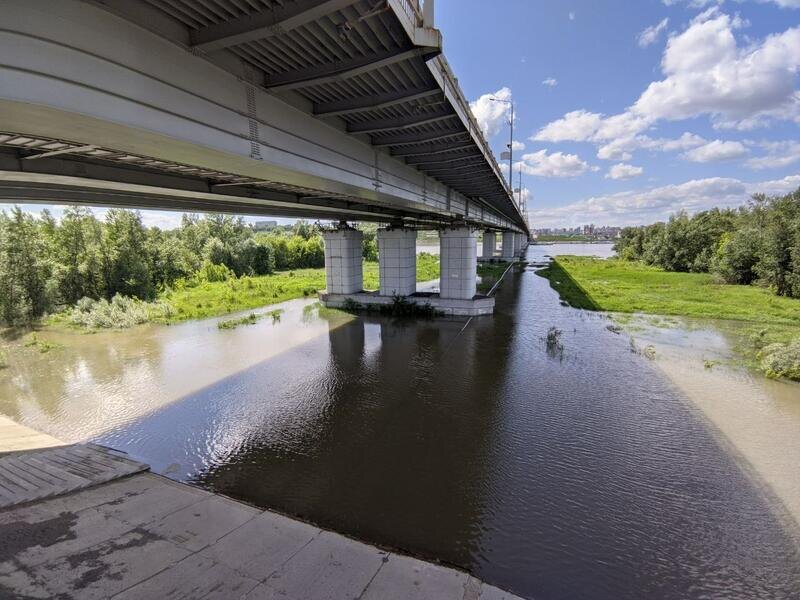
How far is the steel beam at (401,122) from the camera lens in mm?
9156

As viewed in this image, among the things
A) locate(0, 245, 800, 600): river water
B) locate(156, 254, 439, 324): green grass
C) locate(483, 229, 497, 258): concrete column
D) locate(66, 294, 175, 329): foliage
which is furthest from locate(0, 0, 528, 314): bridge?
locate(483, 229, 497, 258): concrete column

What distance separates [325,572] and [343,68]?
7.68 meters

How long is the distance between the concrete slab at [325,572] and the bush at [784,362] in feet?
49.8

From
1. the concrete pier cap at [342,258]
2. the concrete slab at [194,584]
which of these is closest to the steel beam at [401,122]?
the concrete slab at [194,584]

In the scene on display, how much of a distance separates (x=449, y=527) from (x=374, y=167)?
33.3 feet

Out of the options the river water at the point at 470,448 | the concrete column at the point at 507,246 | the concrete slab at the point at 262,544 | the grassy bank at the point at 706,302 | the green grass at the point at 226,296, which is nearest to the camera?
the concrete slab at the point at 262,544

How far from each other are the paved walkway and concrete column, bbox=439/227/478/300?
61.7 feet

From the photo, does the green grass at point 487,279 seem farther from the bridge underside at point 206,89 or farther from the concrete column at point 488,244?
the bridge underside at point 206,89

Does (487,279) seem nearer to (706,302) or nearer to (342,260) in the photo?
(706,302)

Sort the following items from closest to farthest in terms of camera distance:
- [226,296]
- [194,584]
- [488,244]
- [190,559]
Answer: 1. [194,584]
2. [190,559]
3. [226,296]
4. [488,244]

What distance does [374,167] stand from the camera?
12.0 meters

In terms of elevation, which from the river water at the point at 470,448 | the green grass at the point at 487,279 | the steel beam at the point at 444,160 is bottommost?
the river water at the point at 470,448

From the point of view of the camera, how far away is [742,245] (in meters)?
36.5

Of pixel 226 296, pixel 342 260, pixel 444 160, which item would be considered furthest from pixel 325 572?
pixel 226 296
